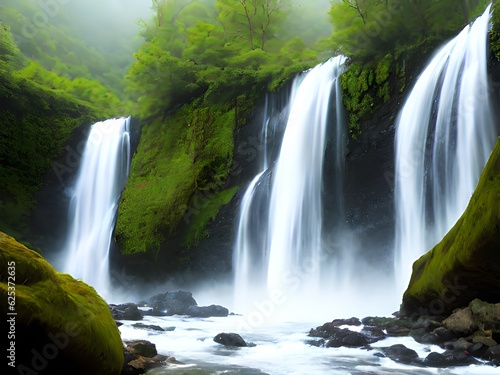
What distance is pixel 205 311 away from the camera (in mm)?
11984

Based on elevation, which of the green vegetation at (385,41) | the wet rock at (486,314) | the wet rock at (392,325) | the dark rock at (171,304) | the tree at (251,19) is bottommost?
the wet rock at (392,325)

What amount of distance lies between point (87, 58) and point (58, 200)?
27.0 meters

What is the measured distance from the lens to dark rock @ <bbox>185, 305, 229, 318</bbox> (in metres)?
11.9

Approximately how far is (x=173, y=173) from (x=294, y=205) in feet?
21.2

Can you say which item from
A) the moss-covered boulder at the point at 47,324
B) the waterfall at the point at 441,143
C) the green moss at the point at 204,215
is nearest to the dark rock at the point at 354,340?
the moss-covered boulder at the point at 47,324

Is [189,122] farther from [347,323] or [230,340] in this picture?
[230,340]

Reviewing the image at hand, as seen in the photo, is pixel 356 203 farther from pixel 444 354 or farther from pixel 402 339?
pixel 444 354

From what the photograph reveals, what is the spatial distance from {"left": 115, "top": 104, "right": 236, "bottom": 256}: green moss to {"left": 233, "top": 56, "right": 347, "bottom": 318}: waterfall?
2.25 meters

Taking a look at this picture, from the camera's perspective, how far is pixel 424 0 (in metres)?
15.1

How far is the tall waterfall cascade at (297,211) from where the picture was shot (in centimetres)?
1296

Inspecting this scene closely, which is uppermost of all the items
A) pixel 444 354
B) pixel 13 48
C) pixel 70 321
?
pixel 13 48

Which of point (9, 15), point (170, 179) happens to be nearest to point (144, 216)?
point (170, 179)

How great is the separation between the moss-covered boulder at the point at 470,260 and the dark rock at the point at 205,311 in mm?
6015

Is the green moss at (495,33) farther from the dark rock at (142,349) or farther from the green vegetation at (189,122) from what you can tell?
the dark rock at (142,349)
